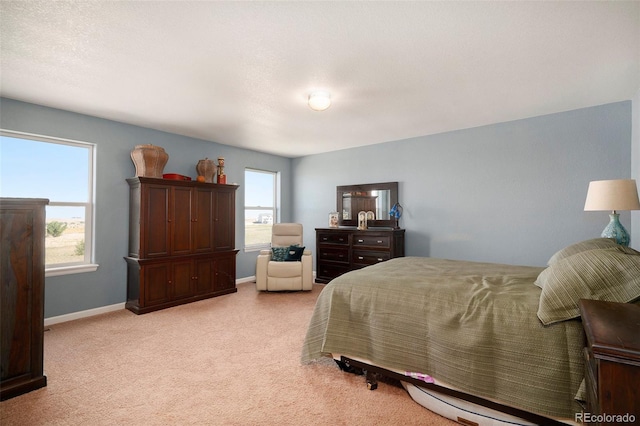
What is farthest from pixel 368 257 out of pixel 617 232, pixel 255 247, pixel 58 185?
pixel 58 185

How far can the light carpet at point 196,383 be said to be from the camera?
1.88m

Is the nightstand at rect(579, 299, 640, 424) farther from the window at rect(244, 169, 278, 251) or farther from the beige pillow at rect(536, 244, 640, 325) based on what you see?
the window at rect(244, 169, 278, 251)

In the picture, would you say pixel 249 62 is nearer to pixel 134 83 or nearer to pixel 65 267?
pixel 134 83

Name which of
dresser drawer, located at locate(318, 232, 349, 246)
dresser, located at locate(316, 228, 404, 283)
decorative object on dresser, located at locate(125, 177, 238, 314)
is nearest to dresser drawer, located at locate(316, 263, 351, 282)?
dresser, located at locate(316, 228, 404, 283)

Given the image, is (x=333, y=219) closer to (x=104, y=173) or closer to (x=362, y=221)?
(x=362, y=221)

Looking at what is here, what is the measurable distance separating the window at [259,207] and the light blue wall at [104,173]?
122 cm

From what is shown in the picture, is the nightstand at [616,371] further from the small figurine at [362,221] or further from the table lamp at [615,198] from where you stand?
the small figurine at [362,221]

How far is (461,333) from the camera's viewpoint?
180 centimetres

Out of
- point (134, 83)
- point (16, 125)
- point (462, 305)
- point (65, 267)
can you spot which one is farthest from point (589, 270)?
point (16, 125)

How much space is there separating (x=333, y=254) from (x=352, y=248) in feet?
1.38

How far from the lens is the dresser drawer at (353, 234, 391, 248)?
4.80 meters

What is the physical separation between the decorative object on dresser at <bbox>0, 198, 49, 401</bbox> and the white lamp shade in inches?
173

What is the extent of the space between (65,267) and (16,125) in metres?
1.66

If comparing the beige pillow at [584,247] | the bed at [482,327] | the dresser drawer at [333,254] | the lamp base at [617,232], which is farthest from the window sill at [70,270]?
the lamp base at [617,232]
